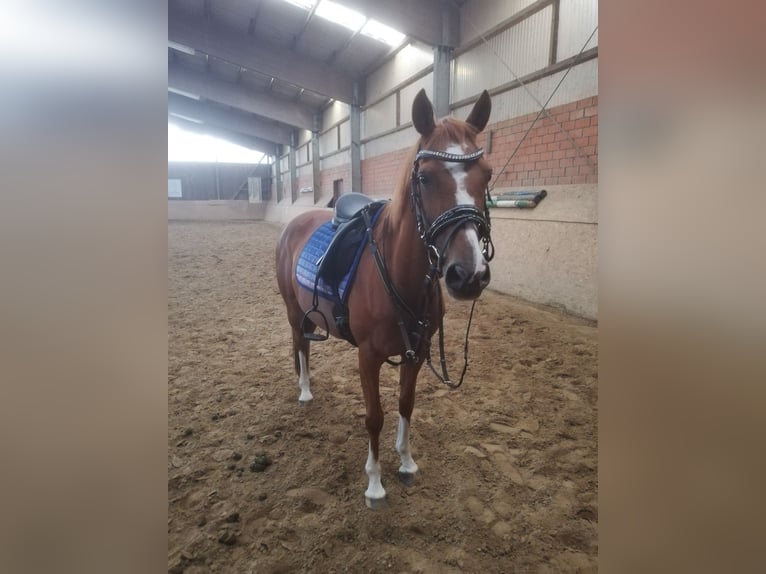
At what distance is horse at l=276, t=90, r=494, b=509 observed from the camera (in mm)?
1356

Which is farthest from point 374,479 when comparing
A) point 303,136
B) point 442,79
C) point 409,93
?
point 303,136

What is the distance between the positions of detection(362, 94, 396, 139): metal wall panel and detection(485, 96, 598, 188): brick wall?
3.75 meters

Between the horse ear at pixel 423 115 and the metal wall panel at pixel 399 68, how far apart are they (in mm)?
6743

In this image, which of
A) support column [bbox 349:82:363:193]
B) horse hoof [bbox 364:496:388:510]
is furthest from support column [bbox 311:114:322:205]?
horse hoof [bbox 364:496:388:510]

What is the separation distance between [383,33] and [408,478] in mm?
8939

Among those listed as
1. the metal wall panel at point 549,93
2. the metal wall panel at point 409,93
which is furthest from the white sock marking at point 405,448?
the metal wall panel at point 409,93

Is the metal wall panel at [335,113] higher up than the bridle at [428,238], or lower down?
higher up

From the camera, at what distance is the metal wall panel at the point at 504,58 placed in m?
4.99

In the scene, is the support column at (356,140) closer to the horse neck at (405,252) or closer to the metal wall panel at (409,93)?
the metal wall panel at (409,93)

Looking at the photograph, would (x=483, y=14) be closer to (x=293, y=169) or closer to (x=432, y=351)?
(x=432, y=351)

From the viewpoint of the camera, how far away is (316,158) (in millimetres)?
14508

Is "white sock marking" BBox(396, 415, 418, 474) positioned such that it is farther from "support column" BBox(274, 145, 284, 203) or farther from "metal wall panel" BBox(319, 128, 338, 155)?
"support column" BBox(274, 145, 284, 203)
